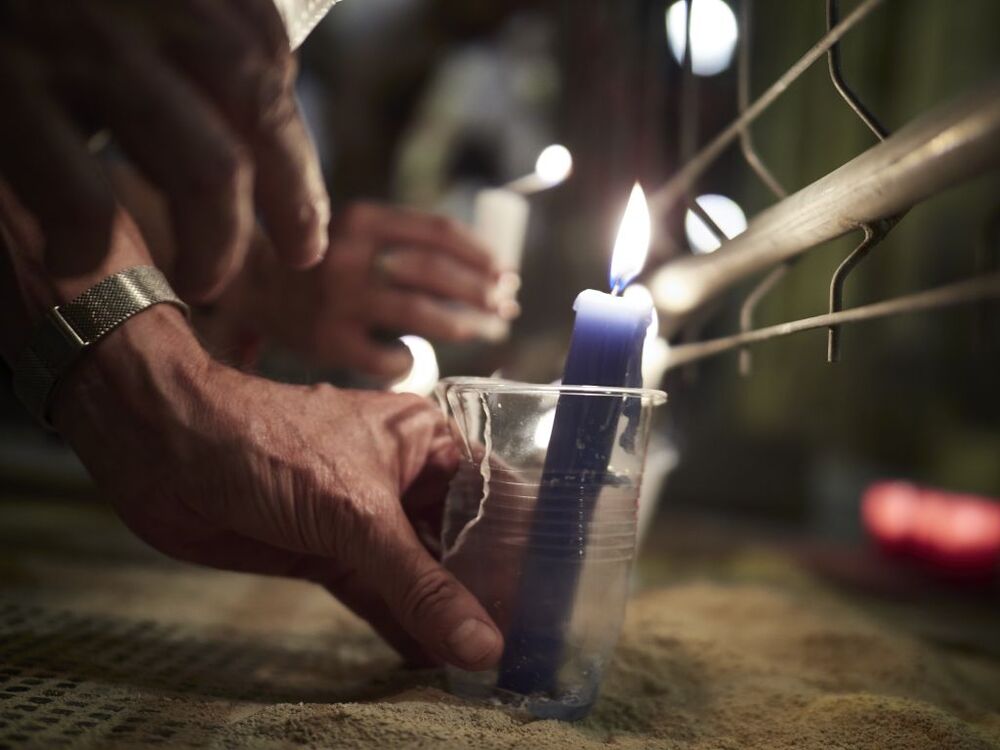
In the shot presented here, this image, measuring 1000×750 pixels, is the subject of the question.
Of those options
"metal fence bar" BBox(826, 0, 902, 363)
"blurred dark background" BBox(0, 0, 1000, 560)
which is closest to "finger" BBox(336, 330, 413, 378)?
"blurred dark background" BBox(0, 0, 1000, 560)

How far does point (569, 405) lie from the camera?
657 millimetres

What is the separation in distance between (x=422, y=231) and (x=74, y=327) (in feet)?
3.23

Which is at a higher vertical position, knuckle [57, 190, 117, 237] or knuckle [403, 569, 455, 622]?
knuckle [57, 190, 117, 237]

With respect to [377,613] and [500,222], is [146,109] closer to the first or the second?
[377,613]

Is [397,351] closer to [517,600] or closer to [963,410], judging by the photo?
[517,600]

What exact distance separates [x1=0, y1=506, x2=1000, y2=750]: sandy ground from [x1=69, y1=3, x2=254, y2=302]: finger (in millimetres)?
429

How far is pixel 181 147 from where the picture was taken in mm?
826

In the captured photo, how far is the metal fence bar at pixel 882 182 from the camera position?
53cm

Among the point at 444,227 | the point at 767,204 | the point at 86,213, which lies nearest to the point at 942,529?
the point at 767,204

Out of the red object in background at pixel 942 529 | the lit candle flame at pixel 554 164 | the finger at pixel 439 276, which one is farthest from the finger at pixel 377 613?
the red object in background at pixel 942 529

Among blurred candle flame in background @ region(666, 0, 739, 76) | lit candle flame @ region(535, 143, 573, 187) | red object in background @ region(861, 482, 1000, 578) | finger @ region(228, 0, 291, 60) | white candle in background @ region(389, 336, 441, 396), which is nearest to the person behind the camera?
finger @ region(228, 0, 291, 60)

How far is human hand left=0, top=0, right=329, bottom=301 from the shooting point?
0.76 m

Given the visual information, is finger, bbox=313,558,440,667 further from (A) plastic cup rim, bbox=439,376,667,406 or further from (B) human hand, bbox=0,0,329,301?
(B) human hand, bbox=0,0,329,301

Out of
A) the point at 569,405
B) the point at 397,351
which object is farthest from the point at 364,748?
the point at 397,351
